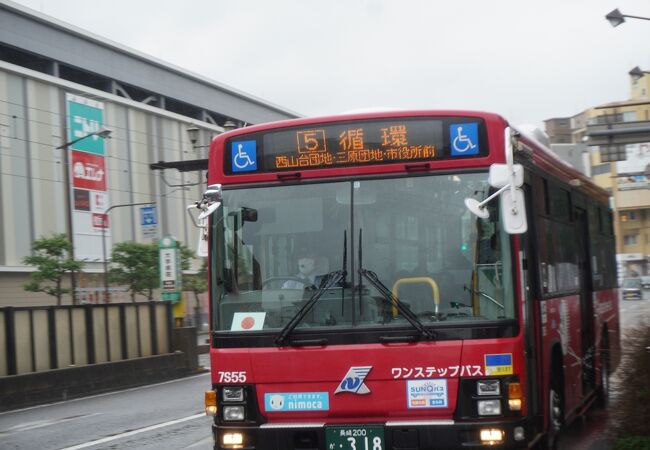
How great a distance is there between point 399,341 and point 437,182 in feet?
Answer: 4.04

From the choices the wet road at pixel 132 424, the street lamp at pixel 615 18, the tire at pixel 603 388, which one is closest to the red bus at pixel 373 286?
the wet road at pixel 132 424

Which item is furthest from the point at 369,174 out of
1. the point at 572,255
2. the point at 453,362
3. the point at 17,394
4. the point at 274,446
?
the point at 17,394

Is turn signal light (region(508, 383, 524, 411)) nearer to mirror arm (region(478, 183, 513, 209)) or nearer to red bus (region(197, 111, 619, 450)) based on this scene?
red bus (region(197, 111, 619, 450))

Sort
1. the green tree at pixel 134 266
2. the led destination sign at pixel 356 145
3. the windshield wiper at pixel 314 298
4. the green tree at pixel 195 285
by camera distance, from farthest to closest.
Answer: the green tree at pixel 195 285 → the green tree at pixel 134 266 → the led destination sign at pixel 356 145 → the windshield wiper at pixel 314 298

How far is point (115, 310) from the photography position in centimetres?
2380

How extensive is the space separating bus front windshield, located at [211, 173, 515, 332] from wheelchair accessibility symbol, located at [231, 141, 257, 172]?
272 millimetres

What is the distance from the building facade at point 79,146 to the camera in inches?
2189

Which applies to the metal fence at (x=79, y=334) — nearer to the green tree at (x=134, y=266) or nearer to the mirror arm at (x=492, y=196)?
the mirror arm at (x=492, y=196)

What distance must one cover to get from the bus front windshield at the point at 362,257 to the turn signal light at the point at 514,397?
0.49 meters

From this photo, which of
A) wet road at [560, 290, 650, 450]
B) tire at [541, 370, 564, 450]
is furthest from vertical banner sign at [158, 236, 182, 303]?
tire at [541, 370, 564, 450]

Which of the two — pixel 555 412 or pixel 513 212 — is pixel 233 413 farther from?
pixel 555 412

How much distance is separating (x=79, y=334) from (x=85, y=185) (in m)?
37.9

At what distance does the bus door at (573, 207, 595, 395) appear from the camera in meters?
Answer: 11.0

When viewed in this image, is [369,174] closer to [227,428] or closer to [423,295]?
[423,295]
